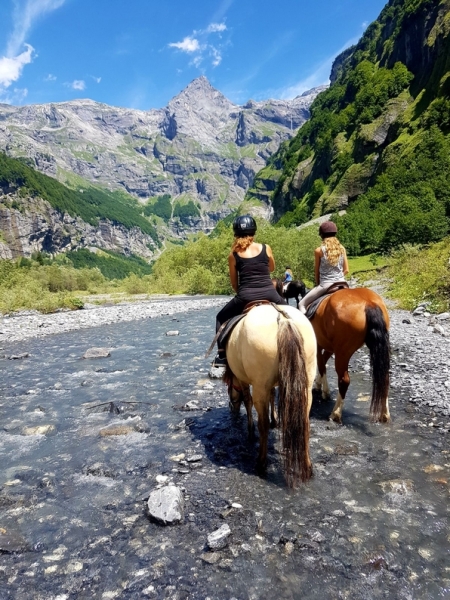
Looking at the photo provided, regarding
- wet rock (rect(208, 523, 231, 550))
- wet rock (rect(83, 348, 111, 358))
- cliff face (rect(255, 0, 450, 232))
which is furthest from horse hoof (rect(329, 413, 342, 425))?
cliff face (rect(255, 0, 450, 232))

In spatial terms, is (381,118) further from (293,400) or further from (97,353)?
(293,400)

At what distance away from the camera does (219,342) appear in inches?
293

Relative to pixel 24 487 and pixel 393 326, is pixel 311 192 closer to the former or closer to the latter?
pixel 393 326

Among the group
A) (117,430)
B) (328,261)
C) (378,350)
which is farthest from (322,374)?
(117,430)

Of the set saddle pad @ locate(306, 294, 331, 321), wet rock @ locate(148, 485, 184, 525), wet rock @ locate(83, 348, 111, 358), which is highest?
saddle pad @ locate(306, 294, 331, 321)

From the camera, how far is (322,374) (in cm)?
1002

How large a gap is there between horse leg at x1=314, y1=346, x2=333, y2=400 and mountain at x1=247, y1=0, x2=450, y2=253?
49.4 metres

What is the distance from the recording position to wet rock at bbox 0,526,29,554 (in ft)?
15.7

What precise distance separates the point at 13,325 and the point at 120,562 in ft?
94.3

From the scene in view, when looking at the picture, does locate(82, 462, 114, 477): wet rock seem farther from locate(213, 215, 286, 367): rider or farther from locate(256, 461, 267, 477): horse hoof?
locate(213, 215, 286, 367): rider

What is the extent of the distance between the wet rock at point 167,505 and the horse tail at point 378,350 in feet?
14.6

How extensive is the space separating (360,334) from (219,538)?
4821 mm

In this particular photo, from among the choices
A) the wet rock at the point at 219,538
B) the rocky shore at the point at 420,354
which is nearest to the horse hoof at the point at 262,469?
the wet rock at the point at 219,538

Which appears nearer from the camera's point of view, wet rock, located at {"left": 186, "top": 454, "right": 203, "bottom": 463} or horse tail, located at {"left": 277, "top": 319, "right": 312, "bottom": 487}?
horse tail, located at {"left": 277, "top": 319, "right": 312, "bottom": 487}
